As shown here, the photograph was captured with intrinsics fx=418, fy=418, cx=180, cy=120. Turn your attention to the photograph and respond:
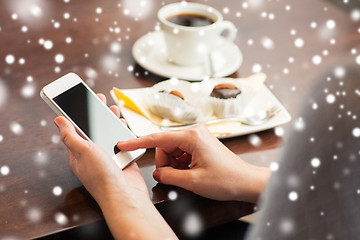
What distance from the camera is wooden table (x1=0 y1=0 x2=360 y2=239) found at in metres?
0.69

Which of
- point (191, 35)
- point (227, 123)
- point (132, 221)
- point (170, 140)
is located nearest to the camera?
point (132, 221)

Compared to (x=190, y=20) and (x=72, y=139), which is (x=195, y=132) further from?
(x=190, y=20)

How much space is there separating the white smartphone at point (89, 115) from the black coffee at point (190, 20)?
348 millimetres

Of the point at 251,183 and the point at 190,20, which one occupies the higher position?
the point at 190,20

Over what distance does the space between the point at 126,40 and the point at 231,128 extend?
0.42m

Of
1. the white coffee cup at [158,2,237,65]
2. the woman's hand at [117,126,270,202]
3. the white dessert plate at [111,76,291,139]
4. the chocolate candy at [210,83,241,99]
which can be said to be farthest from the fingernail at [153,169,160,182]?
the white coffee cup at [158,2,237,65]

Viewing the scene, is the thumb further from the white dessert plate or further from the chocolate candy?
the chocolate candy

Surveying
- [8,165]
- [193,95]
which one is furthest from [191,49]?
[8,165]

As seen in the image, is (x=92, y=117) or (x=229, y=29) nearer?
(x=92, y=117)

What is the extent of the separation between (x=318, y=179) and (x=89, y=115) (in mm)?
436

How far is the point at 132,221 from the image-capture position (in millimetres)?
648

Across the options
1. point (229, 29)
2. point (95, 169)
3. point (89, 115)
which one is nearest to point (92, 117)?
point (89, 115)

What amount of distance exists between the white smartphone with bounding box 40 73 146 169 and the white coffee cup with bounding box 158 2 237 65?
11.9 inches

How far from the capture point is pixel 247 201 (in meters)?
0.77
